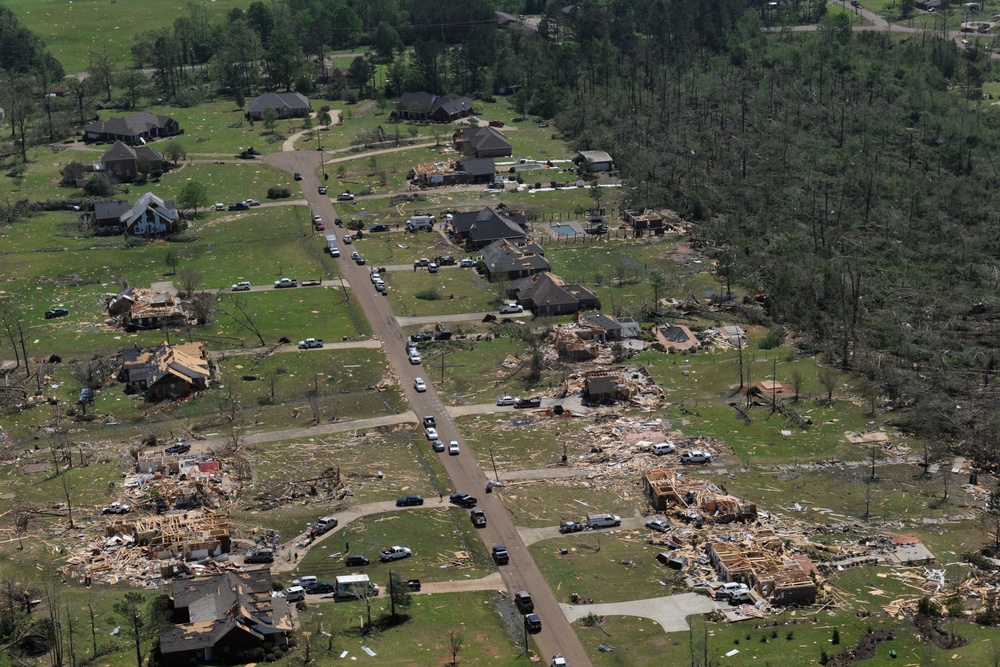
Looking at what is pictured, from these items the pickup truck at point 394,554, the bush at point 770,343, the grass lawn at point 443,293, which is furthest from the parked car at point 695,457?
the grass lawn at point 443,293

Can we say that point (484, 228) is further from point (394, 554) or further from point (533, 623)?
point (533, 623)

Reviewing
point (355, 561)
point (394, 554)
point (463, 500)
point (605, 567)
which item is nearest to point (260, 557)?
point (355, 561)

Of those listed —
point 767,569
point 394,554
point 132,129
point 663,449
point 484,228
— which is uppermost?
point 132,129

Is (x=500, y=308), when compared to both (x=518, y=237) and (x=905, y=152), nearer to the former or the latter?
(x=518, y=237)

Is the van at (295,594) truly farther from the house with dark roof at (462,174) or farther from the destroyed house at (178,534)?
the house with dark roof at (462,174)

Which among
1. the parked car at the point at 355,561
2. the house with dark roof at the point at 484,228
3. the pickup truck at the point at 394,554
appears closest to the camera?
the parked car at the point at 355,561

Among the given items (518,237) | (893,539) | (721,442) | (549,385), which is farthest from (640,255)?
(893,539)
